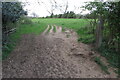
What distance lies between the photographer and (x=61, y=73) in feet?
9.41

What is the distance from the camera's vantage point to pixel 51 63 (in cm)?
322

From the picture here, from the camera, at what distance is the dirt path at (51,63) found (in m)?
2.83

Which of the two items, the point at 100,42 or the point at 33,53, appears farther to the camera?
the point at 100,42

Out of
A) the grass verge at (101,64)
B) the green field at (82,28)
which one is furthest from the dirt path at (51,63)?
the green field at (82,28)

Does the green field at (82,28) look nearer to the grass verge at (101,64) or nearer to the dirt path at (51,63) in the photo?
the dirt path at (51,63)

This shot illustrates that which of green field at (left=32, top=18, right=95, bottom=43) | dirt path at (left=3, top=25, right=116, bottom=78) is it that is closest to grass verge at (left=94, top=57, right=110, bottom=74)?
dirt path at (left=3, top=25, right=116, bottom=78)

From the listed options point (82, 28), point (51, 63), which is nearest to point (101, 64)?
point (51, 63)

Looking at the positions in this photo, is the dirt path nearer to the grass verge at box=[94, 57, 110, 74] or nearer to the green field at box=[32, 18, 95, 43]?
the grass verge at box=[94, 57, 110, 74]

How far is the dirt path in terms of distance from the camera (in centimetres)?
283

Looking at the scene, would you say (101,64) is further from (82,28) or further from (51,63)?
(82,28)

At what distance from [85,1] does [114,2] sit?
1162 mm

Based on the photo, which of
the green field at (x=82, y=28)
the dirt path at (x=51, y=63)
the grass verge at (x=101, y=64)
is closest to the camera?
the dirt path at (x=51, y=63)

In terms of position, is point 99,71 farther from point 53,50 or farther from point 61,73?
point 53,50

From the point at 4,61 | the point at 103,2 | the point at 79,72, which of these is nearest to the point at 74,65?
the point at 79,72
